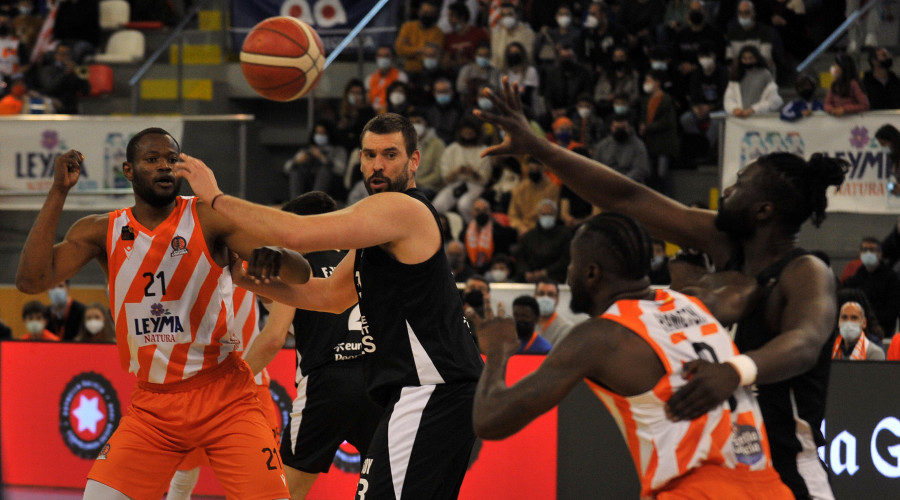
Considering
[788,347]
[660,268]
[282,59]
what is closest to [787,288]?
[788,347]

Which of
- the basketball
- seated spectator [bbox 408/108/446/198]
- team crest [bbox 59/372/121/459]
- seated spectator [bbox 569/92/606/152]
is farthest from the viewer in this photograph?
seated spectator [bbox 408/108/446/198]

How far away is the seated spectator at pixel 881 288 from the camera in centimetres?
1074

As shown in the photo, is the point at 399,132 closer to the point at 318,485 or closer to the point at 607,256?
the point at 607,256

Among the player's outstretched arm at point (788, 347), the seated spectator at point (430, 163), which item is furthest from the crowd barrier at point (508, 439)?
the seated spectator at point (430, 163)

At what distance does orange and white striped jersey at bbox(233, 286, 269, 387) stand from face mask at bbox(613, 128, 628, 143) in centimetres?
728

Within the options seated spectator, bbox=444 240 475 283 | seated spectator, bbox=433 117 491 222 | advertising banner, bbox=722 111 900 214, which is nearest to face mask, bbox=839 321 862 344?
advertising banner, bbox=722 111 900 214

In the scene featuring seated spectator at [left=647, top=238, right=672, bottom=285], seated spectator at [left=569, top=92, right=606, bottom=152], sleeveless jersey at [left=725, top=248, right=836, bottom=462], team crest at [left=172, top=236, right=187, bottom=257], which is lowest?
seated spectator at [left=647, top=238, right=672, bottom=285]

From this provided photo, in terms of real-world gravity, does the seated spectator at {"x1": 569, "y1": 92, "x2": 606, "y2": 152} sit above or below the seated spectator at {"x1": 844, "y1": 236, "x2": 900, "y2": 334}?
above

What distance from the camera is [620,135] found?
13000 millimetres

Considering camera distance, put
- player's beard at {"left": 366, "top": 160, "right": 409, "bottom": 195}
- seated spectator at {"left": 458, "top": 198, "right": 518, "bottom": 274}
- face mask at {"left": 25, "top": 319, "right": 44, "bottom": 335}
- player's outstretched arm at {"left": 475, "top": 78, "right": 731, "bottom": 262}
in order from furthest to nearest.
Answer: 1. seated spectator at {"left": 458, "top": 198, "right": 518, "bottom": 274}
2. face mask at {"left": 25, "top": 319, "right": 44, "bottom": 335}
3. player's beard at {"left": 366, "top": 160, "right": 409, "bottom": 195}
4. player's outstretched arm at {"left": 475, "top": 78, "right": 731, "bottom": 262}

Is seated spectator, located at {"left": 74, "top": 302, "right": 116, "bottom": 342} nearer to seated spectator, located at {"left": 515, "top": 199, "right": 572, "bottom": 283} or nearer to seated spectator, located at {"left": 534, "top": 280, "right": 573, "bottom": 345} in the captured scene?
seated spectator, located at {"left": 534, "top": 280, "right": 573, "bottom": 345}

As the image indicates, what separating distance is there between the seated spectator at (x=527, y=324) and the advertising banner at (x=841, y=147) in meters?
3.02

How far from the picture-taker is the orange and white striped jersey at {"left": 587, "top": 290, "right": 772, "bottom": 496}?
10.4 ft

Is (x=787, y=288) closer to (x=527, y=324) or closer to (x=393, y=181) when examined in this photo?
(x=393, y=181)
